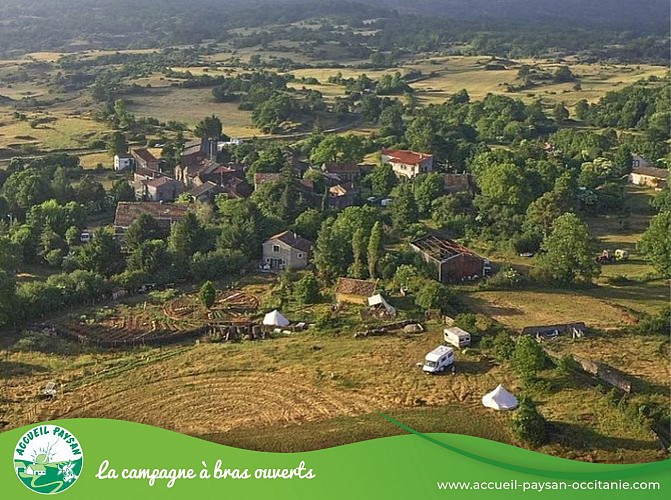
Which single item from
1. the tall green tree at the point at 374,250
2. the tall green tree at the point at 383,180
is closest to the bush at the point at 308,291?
the tall green tree at the point at 374,250

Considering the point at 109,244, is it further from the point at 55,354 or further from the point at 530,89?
the point at 530,89

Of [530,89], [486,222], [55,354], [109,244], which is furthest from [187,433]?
[530,89]

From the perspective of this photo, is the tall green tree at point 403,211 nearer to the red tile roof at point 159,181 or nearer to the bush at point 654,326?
the red tile roof at point 159,181

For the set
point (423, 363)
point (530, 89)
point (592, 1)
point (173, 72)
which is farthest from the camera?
point (592, 1)

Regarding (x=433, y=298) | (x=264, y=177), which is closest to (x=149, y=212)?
(x=264, y=177)

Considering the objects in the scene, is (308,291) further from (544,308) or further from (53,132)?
(53,132)
